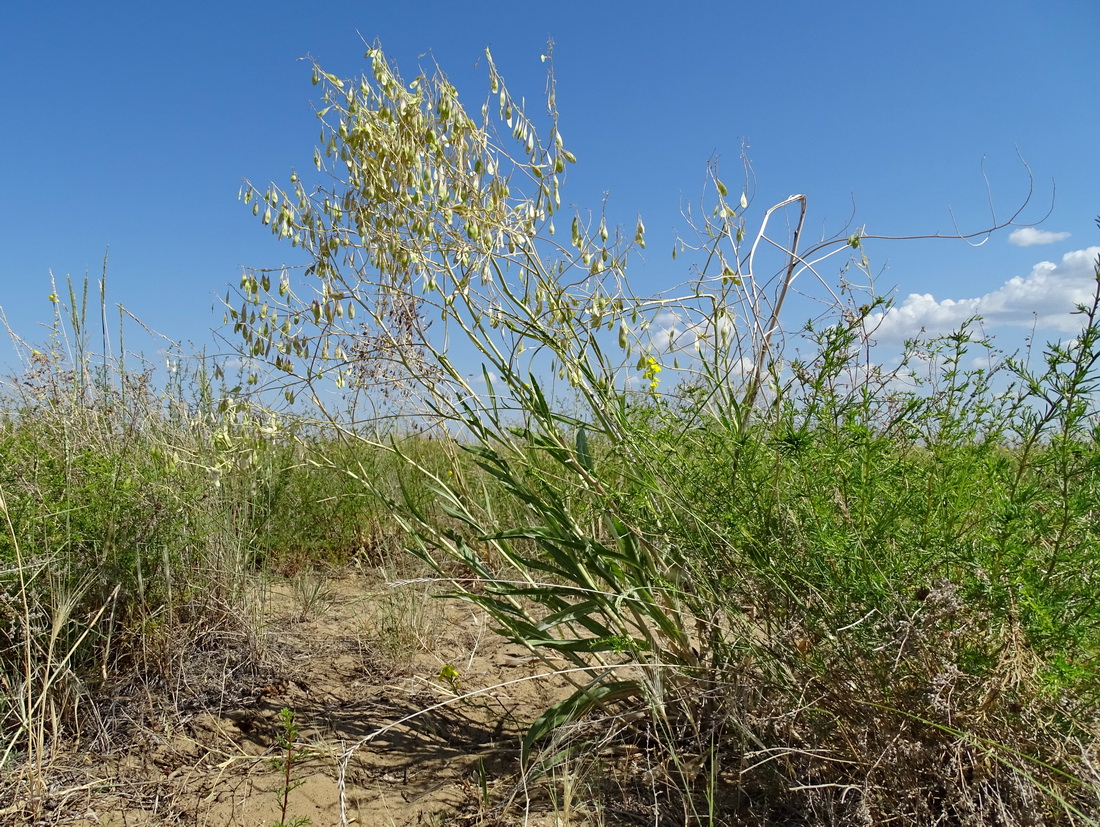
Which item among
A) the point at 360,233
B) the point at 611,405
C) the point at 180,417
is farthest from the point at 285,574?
the point at 611,405

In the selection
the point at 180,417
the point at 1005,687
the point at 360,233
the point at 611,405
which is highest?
the point at 360,233

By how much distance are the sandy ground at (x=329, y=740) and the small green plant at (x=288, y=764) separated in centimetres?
2

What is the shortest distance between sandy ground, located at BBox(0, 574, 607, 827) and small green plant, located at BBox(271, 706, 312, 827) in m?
0.02

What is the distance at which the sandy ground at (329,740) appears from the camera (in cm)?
217

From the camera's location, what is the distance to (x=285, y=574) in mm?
4059

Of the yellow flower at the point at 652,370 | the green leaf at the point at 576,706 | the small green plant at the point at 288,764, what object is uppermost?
the yellow flower at the point at 652,370

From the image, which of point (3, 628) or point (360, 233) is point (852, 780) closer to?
point (360, 233)

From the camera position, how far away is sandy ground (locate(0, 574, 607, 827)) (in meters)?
2.17

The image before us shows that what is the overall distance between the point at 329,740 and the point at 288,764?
48 cm

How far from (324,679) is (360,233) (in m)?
1.67

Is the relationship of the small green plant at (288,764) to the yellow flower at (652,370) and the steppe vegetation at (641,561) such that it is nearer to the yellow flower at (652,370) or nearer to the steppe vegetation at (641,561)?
the steppe vegetation at (641,561)

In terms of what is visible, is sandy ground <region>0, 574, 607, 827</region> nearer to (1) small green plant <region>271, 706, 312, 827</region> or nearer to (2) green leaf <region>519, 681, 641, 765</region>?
(1) small green plant <region>271, 706, 312, 827</region>

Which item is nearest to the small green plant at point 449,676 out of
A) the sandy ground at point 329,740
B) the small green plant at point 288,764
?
the sandy ground at point 329,740

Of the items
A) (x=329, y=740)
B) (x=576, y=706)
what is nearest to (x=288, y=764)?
(x=329, y=740)
